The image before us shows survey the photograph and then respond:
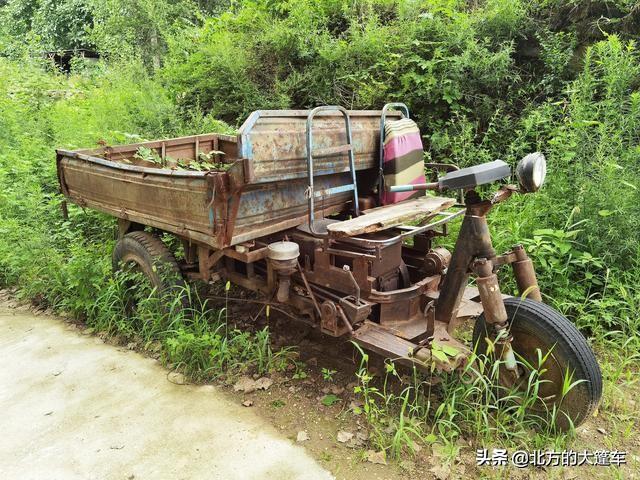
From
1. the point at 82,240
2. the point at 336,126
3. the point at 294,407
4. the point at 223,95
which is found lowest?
the point at 294,407

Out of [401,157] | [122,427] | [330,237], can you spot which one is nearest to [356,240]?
[330,237]

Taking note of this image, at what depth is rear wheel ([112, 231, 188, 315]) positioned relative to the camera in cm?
377

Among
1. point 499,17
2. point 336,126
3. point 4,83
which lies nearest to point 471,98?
point 499,17

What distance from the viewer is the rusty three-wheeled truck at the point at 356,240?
247 cm

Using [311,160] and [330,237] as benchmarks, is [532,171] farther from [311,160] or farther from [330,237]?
[311,160]

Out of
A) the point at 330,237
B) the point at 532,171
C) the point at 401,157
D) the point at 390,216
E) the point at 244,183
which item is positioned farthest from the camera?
the point at 401,157

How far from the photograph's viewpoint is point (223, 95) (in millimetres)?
7914

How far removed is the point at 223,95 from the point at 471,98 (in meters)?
4.42

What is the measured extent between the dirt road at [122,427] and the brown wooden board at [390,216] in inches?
53.9

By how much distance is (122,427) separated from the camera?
2842mm

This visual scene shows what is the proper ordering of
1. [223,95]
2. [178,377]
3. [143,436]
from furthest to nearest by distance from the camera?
[223,95], [178,377], [143,436]

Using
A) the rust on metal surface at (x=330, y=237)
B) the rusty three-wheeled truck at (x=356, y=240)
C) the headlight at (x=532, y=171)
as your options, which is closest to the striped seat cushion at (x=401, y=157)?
the rusty three-wheeled truck at (x=356, y=240)

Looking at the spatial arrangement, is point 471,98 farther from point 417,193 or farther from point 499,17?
point 417,193

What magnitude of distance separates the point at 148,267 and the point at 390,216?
2.23 metres
